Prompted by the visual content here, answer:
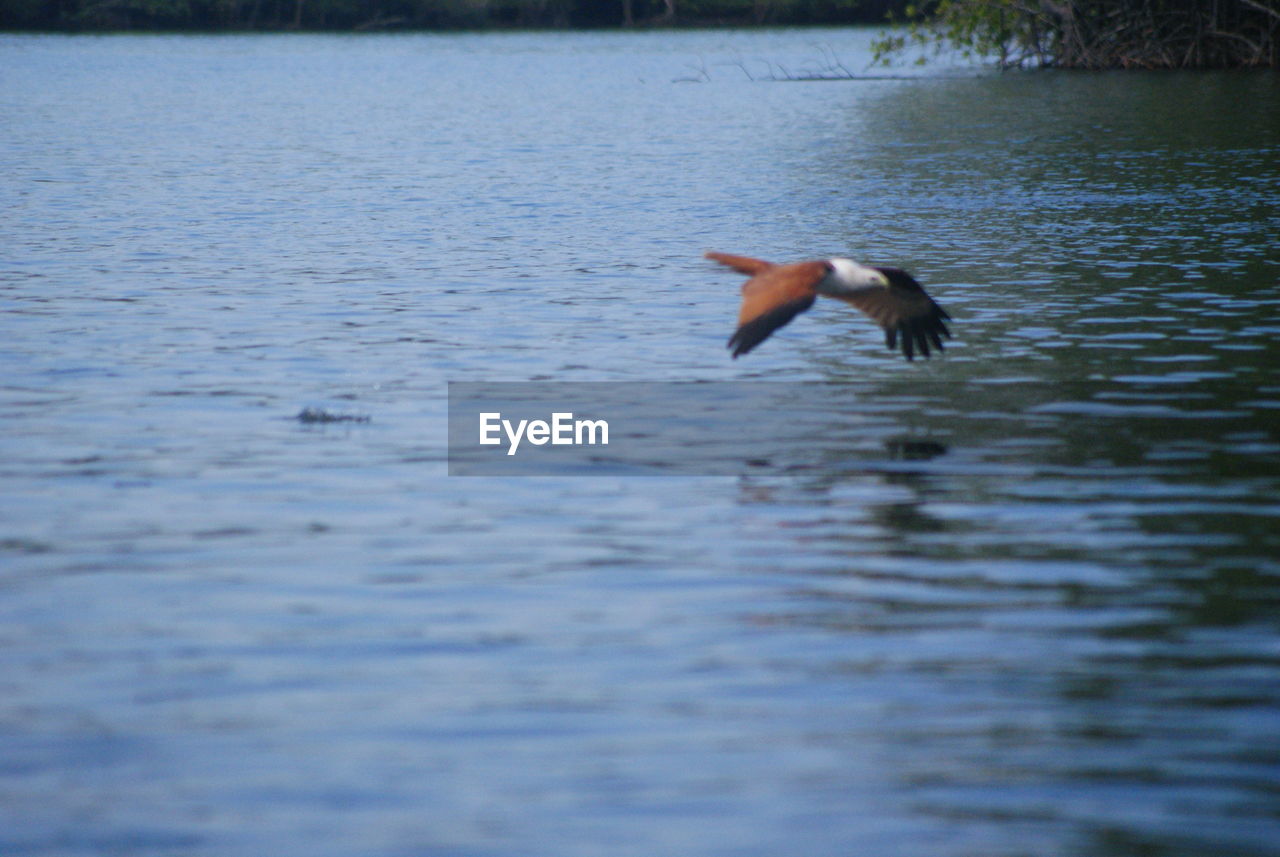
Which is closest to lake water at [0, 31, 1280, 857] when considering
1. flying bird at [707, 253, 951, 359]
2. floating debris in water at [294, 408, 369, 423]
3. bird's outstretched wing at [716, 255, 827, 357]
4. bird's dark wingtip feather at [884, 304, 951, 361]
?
floating debris in water at [294, 408, 369, 423]

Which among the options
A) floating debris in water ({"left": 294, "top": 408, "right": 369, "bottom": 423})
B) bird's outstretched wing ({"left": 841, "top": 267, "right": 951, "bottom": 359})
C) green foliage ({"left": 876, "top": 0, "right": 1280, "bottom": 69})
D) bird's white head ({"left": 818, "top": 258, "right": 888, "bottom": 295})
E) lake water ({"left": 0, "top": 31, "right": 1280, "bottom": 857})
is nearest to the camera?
lake water ({"left": 0, "top": 31, "right": 1280, "bottom": 857})

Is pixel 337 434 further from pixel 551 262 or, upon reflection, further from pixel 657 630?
pixel 551 262

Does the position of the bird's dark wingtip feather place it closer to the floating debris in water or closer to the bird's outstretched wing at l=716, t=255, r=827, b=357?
the bird's outstretched wing at l=716, t=255, r=827, b=357

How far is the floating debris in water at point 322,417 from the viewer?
12234 millimetres

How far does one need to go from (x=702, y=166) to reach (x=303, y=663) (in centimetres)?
2700

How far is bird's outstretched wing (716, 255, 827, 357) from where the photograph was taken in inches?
400

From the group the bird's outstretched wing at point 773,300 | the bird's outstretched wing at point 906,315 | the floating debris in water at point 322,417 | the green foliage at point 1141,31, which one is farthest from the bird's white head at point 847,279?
the green foliage at point 1141,31

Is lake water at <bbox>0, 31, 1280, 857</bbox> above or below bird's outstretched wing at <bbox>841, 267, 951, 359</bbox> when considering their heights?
below

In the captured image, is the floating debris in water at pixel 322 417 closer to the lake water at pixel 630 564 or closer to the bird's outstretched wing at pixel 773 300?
the lake water at pixel 630 564

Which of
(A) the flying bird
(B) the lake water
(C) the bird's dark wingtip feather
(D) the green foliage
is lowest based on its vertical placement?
(B) the lake water

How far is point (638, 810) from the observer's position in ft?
19.8

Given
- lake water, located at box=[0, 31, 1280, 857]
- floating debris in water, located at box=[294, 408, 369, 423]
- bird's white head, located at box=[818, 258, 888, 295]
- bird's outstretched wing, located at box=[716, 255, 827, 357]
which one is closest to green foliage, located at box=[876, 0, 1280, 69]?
lake water, located at box=[0, 31, 1280, 857]

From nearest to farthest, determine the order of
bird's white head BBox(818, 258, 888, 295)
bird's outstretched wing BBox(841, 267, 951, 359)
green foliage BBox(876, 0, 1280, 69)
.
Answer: bird's white head BBox(818, 258, 888, 295) < bird's outstretched wing BBox(841, 267, 951, 359) < green foliage BBox(876, 0, 1280, 69)

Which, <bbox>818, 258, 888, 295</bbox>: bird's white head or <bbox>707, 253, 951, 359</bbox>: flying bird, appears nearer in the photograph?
<bbox>707, 253, 951, 359</bbox>: flying bird
